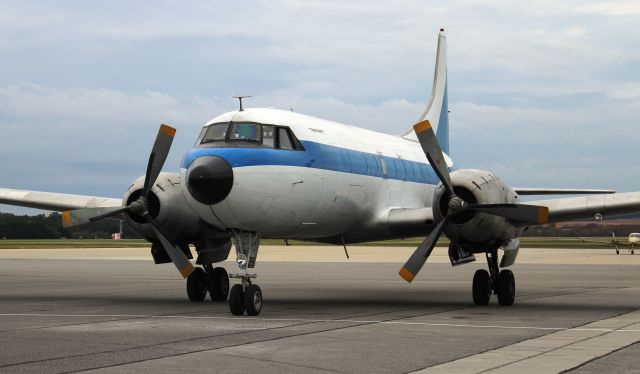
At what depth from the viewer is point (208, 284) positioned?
861 inches

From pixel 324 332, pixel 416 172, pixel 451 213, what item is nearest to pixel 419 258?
pixel 451 213

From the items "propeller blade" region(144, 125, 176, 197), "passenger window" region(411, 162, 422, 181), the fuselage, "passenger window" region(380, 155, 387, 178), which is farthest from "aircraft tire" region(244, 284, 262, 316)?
"passenger window" region(411, 162, 422, 181)

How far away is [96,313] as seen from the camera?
707 inches

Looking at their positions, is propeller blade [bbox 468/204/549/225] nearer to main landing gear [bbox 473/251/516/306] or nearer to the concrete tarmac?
main landing gear [bbox 473/251/516/306]

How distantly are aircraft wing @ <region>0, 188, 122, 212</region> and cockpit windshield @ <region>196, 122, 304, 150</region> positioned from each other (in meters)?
6.43

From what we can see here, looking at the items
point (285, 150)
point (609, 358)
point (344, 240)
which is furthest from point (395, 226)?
point (609, 358)

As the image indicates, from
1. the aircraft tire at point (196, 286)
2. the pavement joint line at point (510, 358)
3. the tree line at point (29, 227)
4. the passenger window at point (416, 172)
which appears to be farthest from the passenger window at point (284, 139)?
the tree line at point (29, 227)

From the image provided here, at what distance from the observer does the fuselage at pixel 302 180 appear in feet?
56.9

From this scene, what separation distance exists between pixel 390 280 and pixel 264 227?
14.7m

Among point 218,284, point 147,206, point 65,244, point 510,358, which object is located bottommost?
point 510,358

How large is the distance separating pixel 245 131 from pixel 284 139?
94 centimetres

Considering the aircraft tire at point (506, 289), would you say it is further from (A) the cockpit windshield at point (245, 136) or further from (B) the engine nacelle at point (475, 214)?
(A) the cockpit windshield at point (245, 136)

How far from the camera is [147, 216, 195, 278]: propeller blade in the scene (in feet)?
65.4

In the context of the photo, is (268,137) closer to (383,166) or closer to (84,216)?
(383,166)
